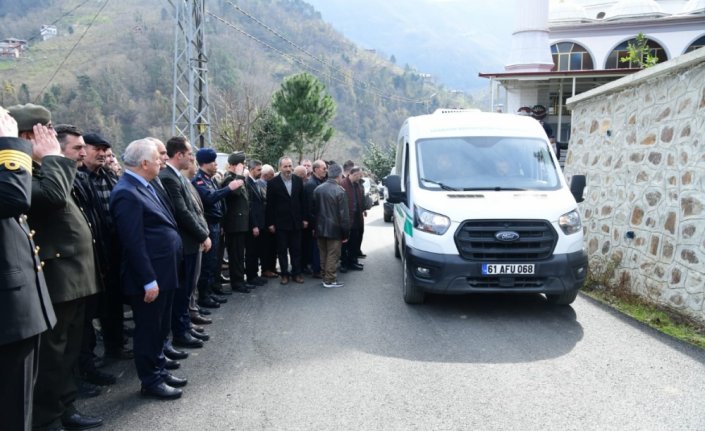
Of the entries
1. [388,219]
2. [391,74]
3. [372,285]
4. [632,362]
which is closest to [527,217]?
[632,362]

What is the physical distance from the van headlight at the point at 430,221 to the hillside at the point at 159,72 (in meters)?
28.4

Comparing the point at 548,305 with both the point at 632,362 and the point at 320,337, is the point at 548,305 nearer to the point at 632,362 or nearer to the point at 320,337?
the point at 632,362

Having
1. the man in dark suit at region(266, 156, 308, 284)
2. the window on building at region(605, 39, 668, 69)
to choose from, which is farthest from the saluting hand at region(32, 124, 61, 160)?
the window on building at region(605, 39, 668, 69)

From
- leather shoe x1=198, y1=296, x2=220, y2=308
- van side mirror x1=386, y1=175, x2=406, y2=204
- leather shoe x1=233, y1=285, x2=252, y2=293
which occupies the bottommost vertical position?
leather shoe x1=233, y1=285, x2=252, y2=293

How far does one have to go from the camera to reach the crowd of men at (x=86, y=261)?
2.64 meters

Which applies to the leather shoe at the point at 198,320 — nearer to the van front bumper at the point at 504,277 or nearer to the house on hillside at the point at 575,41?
the van front bumper at the point at 504,277

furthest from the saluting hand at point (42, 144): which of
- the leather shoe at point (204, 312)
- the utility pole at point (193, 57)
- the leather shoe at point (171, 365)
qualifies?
the utility pole at point (193, 57)

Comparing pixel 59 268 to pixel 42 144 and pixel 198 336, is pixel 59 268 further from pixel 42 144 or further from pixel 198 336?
pixel 198 336

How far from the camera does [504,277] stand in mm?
5941

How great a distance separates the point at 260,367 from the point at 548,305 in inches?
150

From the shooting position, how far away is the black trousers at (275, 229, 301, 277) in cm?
855

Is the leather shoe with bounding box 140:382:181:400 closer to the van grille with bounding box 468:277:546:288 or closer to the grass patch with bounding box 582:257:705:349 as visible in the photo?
the van grille with bounding box 468:277:546:288

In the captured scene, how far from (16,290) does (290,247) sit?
608 centimetres

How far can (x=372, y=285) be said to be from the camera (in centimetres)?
818
